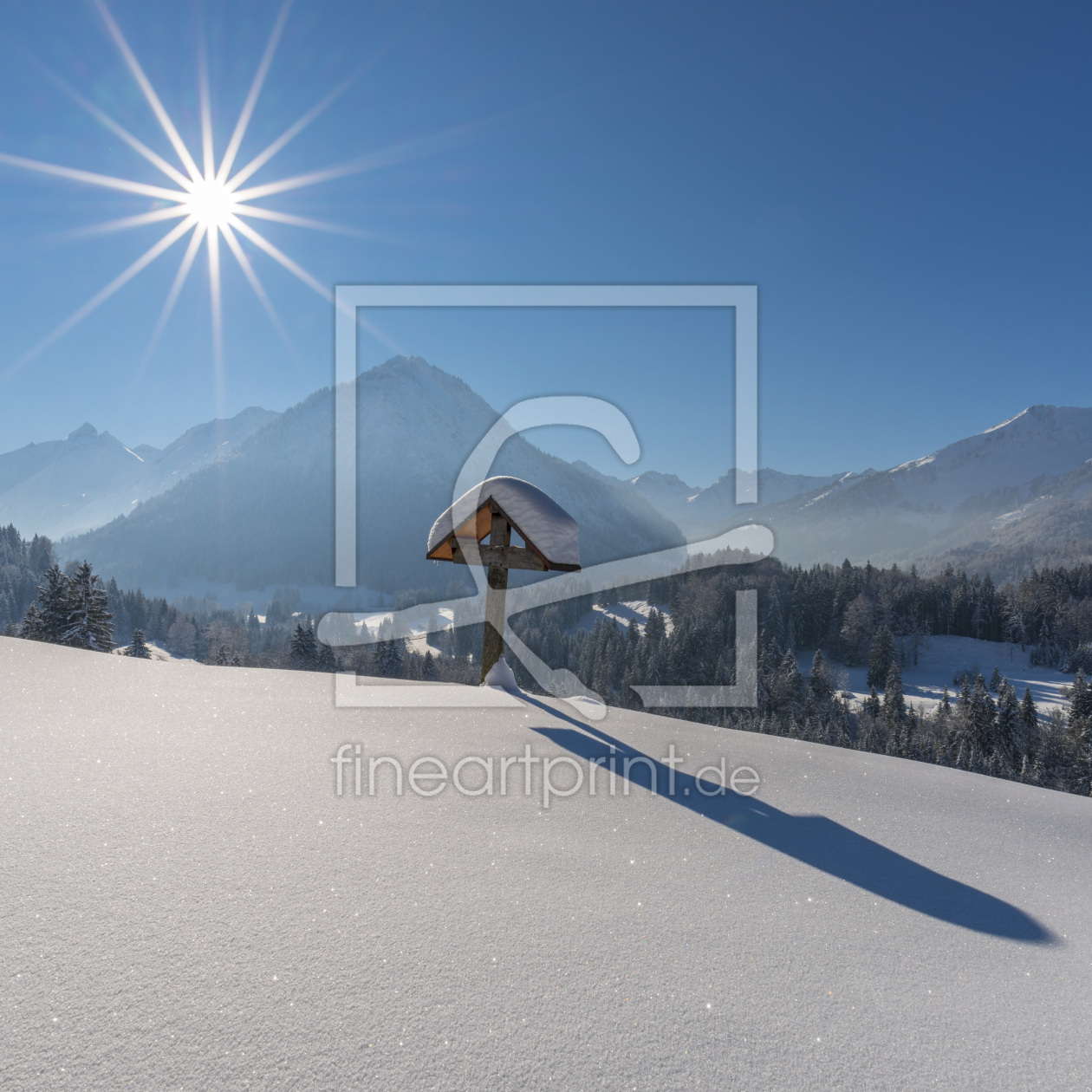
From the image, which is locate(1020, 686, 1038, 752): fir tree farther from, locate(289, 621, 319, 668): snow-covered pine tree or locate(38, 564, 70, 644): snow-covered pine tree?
locate(38, 564, 70, 644): snow-covered pine tree

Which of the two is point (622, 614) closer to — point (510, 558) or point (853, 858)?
point (510, 558)

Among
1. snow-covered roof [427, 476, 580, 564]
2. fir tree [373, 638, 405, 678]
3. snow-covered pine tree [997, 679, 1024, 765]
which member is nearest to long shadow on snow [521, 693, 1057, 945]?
snow-covered roof [427, 476, 580, 564]

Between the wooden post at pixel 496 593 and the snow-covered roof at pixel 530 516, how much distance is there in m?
0.29

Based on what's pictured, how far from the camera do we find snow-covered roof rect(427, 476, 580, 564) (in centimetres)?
850

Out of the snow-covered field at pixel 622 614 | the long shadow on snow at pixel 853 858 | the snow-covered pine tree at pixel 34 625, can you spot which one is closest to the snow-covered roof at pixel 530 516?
the long shadow on snow at pixel 853 858

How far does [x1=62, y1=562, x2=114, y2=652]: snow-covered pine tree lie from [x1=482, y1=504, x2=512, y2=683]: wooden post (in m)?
27.1

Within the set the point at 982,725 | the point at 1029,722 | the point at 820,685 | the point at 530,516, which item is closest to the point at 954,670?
the point at 820,685

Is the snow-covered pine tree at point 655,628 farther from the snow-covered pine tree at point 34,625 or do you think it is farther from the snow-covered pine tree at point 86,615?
the snow-covered pine tree at point 34,625

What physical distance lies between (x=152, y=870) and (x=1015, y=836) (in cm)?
567

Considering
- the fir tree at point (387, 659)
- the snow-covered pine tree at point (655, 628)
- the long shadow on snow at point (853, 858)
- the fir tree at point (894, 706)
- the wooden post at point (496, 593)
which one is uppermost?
the wooden post at point (496, 593)

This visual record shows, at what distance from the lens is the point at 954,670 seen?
118 m

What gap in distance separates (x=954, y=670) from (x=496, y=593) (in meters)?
140

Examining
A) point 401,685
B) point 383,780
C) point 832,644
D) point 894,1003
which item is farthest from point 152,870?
point 832,644

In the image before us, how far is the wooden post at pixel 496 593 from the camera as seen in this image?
353 inches
